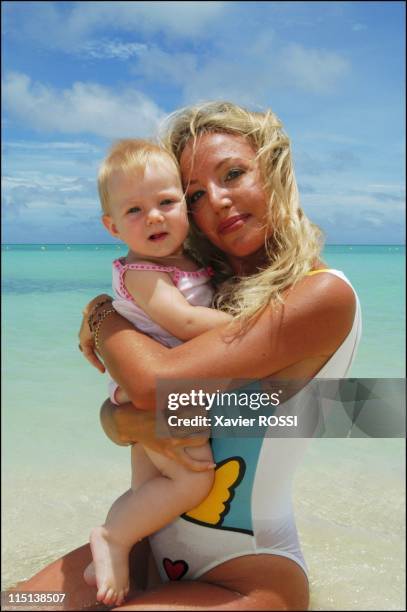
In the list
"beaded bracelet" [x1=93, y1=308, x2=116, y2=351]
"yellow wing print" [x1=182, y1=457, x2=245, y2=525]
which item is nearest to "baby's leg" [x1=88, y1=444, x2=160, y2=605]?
"yellow wing print" [x1=182, y1=457, x2=245, y2=525]

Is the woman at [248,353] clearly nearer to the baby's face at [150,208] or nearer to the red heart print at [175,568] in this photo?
the red heart print at [175,568]

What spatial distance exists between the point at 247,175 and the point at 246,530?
47.3 inches

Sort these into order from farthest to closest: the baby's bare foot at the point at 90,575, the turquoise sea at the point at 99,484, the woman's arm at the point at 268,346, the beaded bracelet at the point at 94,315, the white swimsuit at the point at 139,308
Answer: the turquoise sea at the point at 99,484, the beaded bracelet at the point at 94,315, the white swimsuit at the point at 139,308, the baby's bare foot at the point at 90,575, the woman's arm at the point at 268,346

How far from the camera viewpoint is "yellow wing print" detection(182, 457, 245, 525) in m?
2.13

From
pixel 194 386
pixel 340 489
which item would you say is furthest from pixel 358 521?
pixel 194 386

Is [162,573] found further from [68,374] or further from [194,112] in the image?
[68,374]

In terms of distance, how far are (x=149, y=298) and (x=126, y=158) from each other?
0.50 metres

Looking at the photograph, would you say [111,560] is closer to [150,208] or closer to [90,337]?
[90,337]

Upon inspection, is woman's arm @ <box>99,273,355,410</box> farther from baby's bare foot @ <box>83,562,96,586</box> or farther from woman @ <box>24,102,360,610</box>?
baby's bare foot @ <box>83,562,96,586</box>

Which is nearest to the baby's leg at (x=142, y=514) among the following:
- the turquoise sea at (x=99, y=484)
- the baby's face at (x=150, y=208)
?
the baby's face at (x=150, y=208)

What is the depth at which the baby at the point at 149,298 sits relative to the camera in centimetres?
213

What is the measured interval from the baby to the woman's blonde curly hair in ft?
0.44


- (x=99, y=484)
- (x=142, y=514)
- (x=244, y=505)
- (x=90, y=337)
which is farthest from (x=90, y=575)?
(x=99, y=484)

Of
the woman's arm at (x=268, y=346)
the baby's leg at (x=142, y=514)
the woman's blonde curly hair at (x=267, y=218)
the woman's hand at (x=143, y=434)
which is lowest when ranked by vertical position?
the baby's leg at (x=142, y=514)
